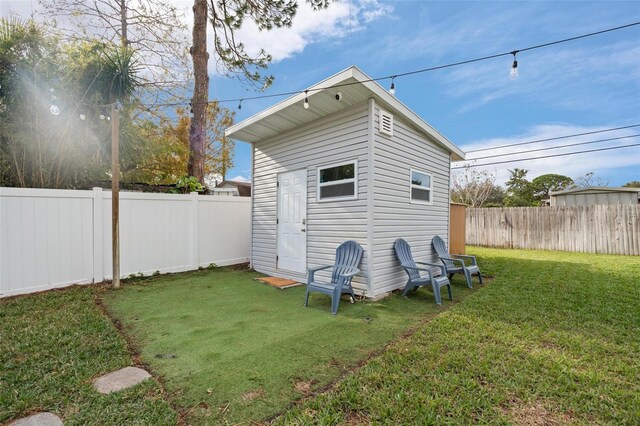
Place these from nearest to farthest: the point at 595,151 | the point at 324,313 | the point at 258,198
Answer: the point at 324,313
the point at 258,198
the point at 595,151

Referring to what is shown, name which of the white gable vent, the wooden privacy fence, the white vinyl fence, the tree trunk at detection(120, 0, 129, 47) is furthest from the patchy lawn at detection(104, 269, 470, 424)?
the tree trunk at detection(120, 0, 129, 47)

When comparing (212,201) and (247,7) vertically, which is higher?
(247,7)

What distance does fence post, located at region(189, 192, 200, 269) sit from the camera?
20.6 ft

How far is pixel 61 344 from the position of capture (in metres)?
2.66

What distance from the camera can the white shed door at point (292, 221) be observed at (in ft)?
17.5

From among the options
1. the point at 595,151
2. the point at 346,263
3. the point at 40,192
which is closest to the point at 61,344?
the point at 40,192

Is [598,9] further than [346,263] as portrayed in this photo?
Yes

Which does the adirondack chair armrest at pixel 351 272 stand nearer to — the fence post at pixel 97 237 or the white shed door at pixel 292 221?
the white shed door at pixel 292 221

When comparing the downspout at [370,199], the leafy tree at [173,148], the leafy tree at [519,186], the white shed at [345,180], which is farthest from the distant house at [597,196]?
the leafy tree at [173,148]

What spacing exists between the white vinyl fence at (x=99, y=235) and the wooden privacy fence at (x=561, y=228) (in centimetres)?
1013

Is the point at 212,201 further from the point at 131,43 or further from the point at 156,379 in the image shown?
the point at 131,43

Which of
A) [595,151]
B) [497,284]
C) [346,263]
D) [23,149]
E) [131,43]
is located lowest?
[497,284]

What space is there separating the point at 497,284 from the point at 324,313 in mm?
3689

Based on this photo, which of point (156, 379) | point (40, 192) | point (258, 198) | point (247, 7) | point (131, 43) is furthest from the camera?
point (131, 43)
